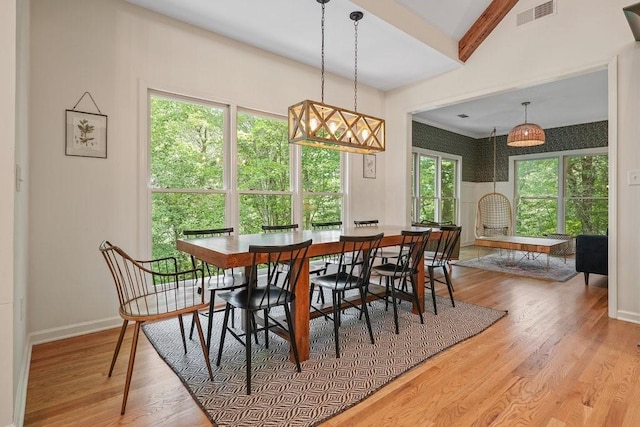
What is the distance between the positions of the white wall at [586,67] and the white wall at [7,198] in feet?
14.7

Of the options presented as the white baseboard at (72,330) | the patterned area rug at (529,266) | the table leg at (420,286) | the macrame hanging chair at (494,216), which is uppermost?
the macrame hanging chair at (494,216)

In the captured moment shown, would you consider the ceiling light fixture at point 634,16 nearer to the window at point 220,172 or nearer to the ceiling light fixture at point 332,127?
the ceiling light fixture at point 332,127

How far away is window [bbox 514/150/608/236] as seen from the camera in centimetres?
696

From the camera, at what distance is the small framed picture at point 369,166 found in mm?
5285

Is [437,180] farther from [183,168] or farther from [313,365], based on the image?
[313,365]

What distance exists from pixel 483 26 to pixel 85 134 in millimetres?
4504

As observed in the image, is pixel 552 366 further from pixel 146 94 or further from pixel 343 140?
pixel 146 94

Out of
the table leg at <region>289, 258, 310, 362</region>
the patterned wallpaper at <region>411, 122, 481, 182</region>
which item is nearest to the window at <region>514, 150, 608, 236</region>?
the patterned wallpaper at <region>411, 122, 481, 182</region>

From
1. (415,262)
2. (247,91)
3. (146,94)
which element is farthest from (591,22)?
(146,94)

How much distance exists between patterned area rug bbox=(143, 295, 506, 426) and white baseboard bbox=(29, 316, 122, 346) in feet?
1.08

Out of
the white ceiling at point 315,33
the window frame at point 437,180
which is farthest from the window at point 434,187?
the white ceiling at point 315,33

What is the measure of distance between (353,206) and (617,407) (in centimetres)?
369

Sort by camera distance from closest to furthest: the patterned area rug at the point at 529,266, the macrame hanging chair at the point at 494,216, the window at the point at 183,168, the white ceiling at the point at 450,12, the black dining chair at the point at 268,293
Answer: the black dining chair at the point at 268,293, the window at the point at 183,168, the white ceiling at the point at 450,12, the patterned area rug at the point at 529,266, the macrame hanging chair at the point at 494,216

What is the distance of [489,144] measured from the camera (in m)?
8.45
